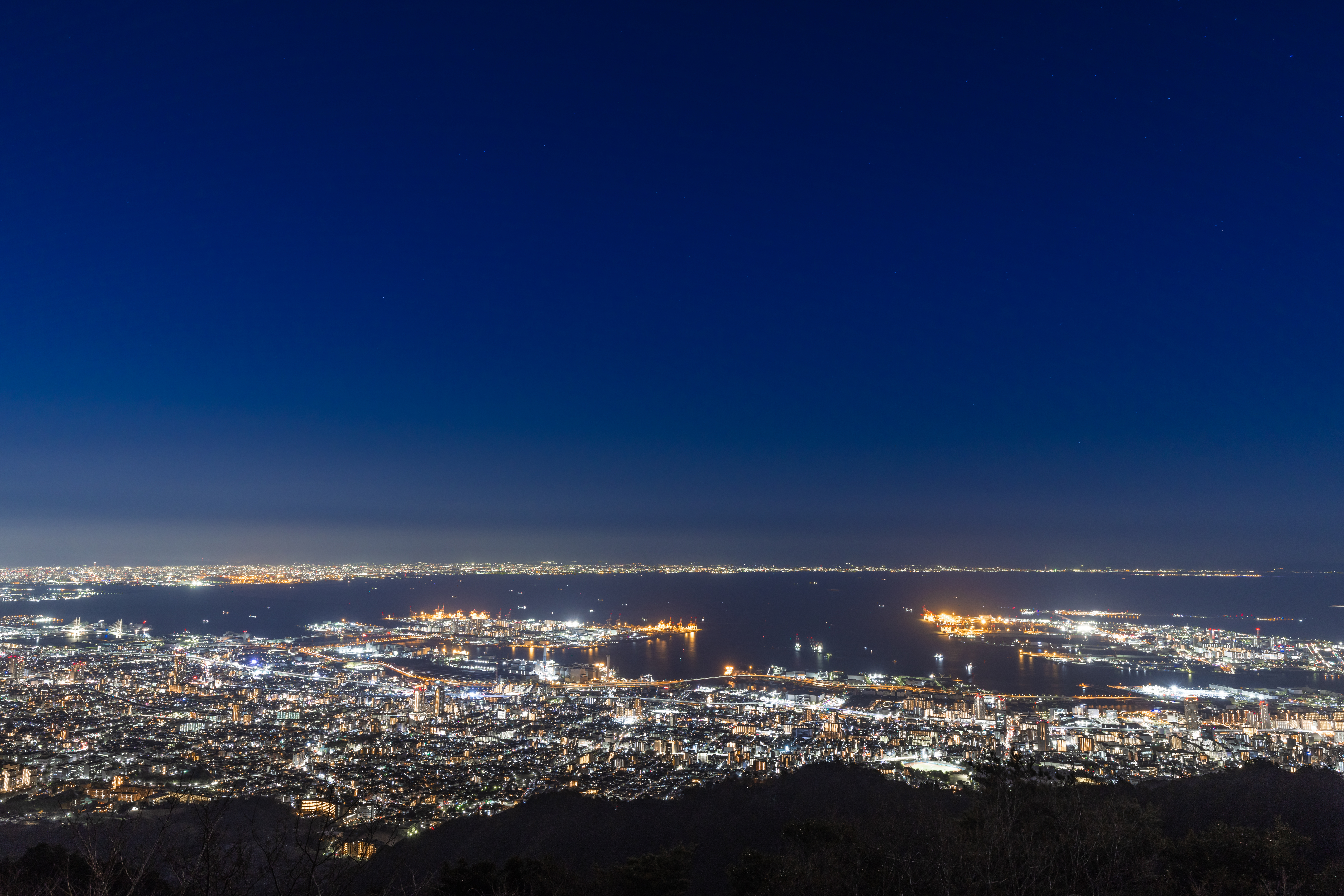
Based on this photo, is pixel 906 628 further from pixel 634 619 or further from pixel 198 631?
pixel 198 631

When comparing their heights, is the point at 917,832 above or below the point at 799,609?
above

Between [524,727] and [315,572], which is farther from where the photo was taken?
[315,572]

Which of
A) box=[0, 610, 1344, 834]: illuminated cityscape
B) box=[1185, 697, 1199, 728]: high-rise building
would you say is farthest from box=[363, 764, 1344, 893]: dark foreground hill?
box=[1185, 697, 1199, 728]: high-rise building

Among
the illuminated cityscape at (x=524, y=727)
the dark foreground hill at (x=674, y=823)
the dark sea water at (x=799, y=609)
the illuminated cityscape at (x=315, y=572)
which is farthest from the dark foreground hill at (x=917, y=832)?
the illuminated cityscape at (x=315, y=572)

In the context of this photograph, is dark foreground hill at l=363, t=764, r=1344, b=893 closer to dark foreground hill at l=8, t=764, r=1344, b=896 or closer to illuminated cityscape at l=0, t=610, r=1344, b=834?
dark foreground hill at l=8, t=764, r=1344, b=896

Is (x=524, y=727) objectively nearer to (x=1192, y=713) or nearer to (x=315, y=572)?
(x=1192, y=713)

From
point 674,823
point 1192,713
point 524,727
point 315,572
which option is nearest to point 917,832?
point 674,823

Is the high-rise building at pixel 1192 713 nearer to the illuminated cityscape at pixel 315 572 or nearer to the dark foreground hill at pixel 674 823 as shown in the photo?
the dark foreground hill at pixel 674 823
